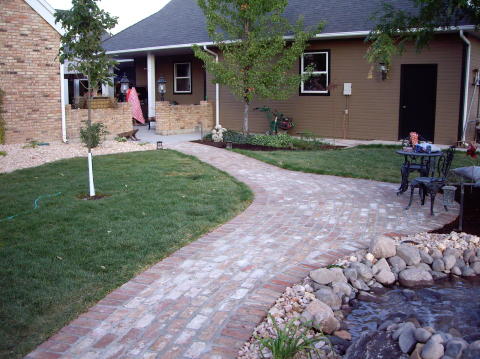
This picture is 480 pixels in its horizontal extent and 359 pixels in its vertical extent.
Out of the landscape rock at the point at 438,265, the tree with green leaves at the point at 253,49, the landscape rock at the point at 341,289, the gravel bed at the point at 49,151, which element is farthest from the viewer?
the tree with green leaves at the point at 253,49

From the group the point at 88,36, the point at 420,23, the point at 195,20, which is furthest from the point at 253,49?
the point at 195,20

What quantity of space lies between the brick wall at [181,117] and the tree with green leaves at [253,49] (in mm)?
2880

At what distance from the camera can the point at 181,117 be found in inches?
698

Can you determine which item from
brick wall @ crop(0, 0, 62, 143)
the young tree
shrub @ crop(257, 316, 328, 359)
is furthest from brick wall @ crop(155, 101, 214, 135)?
shrub @ crop(257, 316, 328, 359)

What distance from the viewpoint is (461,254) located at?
575 cm

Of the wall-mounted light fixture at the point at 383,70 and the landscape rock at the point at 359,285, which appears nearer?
the landscape rock at the point at 359,285

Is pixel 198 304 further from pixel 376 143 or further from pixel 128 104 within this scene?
pixel 128 104

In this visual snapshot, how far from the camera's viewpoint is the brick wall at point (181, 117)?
17.1 metres

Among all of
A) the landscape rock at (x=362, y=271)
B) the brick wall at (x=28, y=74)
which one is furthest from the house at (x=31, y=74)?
the landscape rock at (x=362, y=271)

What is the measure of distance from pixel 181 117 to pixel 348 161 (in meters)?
7.82

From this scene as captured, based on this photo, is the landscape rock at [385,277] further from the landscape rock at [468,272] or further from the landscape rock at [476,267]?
the landscape rock at [476,267]

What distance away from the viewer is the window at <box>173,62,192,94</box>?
70.3ft

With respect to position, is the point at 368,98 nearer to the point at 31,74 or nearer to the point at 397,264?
the point at 31,74

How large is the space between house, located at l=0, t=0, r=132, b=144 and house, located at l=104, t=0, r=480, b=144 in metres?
3.68
